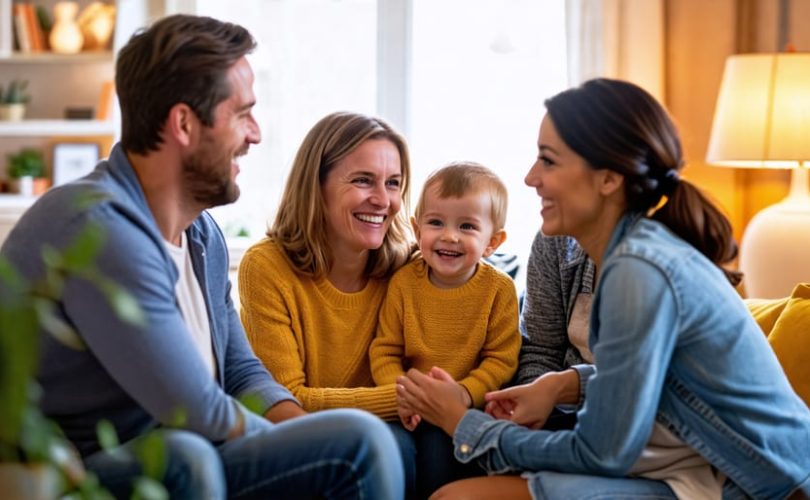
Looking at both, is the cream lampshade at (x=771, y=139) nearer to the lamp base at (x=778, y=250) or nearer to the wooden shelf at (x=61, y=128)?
the lamp base at (x=778, y=250)

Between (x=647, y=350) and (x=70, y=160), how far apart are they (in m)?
4.08

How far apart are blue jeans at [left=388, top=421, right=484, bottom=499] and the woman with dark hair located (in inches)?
9.7

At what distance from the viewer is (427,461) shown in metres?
2.30

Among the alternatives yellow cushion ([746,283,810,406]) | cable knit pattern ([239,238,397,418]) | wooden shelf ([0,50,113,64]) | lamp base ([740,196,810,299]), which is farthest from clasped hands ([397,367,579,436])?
wooden shelf ([0,50,113,64])

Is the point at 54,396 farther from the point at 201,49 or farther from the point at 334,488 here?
the point at 201,49

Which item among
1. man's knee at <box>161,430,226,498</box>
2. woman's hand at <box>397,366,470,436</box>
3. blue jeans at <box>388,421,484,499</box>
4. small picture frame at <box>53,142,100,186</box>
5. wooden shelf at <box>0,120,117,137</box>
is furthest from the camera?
small picture frame at <box>53,142,100,186</box>

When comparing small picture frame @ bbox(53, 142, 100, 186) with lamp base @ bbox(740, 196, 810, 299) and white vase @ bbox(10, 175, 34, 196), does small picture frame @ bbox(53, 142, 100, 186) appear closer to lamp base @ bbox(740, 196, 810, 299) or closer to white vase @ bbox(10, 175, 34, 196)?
white vase @ bbox(10, 175, 34, 196)

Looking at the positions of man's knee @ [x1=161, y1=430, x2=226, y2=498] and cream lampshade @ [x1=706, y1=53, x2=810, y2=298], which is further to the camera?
cream lampshade @ [x1=706, y1=53, x2=810, y2=298]

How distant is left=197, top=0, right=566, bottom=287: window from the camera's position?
15.4ft

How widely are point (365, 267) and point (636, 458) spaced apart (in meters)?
0.92

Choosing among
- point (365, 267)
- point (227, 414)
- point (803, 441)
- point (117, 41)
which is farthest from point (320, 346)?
point (117, 41)

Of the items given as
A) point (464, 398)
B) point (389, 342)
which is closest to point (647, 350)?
point (464, 398)

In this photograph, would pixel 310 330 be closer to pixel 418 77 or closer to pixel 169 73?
pixel 169 73

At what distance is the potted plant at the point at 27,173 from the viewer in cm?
520
